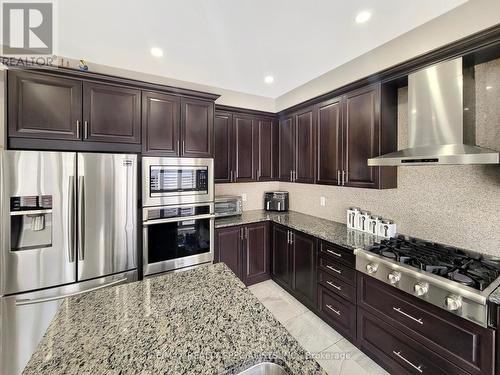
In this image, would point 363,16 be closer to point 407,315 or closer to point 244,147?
point 244,147

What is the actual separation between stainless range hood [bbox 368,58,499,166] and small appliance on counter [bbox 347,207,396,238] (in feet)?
2.44

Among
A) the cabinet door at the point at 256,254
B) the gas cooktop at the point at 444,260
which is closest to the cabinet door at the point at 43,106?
the cabinet door at the point at 256,254

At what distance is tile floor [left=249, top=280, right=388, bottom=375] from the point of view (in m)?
1.85

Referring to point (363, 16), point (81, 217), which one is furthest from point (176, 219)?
point (363, 16)

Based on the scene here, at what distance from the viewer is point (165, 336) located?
87 cm

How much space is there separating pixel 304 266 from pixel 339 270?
0.54 meters

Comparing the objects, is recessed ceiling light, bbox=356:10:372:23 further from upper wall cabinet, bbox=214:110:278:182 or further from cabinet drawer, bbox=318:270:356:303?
cabinet drawer, bbox=318:270:356:303

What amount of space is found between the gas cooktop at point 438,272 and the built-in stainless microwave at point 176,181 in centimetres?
→ 174

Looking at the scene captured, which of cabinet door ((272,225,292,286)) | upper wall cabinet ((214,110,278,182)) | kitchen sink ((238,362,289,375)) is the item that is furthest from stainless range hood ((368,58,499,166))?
upper wall cabinet ((214,110,278,182))

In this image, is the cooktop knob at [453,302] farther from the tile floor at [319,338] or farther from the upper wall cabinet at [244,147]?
the upper wall cabinet at [244,147]

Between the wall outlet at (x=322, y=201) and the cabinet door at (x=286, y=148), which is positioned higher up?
the cabinet door at (x=286, y=148)

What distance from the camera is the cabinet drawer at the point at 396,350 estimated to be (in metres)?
1.47

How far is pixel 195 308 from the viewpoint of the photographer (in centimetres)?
106

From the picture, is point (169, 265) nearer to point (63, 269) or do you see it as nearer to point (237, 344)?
point (63, 269)
